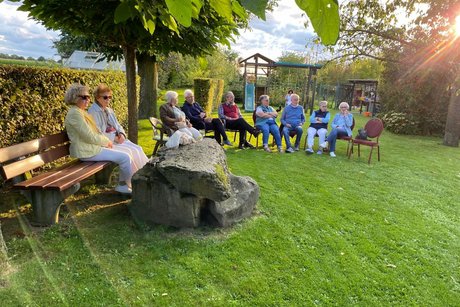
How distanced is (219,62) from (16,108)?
26.3 metres

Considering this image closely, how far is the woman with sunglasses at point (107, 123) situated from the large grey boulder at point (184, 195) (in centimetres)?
107

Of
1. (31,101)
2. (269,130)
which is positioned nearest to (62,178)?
(31,101)

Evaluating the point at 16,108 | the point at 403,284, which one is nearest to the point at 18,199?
the point at 16,108

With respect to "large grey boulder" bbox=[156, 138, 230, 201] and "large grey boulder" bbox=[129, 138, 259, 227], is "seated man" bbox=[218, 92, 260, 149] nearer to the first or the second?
Result: "large grey boulder" bbox=[129, 138, 259, 227]

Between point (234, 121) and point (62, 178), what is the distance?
581 centimetres

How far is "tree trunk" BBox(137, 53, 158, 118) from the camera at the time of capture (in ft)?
40.4

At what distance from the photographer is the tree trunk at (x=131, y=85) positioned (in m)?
6.13

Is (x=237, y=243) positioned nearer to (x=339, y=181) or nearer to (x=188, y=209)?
(x=188, y=209)

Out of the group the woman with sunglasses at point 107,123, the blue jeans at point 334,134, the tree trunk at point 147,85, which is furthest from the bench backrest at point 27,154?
the tree trunk at point 147,85

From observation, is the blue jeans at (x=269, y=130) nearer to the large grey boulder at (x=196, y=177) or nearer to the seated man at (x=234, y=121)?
the seated man at (x=234, y=121)

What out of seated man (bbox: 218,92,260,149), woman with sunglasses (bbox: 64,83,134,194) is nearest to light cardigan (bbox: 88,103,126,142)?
woman with sunglasses (bbox: 64,83,134,194)

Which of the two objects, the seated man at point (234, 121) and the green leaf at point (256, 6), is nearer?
the green leaf at point (256, 6)

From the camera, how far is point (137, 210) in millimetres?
4055

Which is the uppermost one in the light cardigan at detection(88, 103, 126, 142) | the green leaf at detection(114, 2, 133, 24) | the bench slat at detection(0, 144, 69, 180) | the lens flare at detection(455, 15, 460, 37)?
the lens flare at detection(455, 15, 460, 37)
